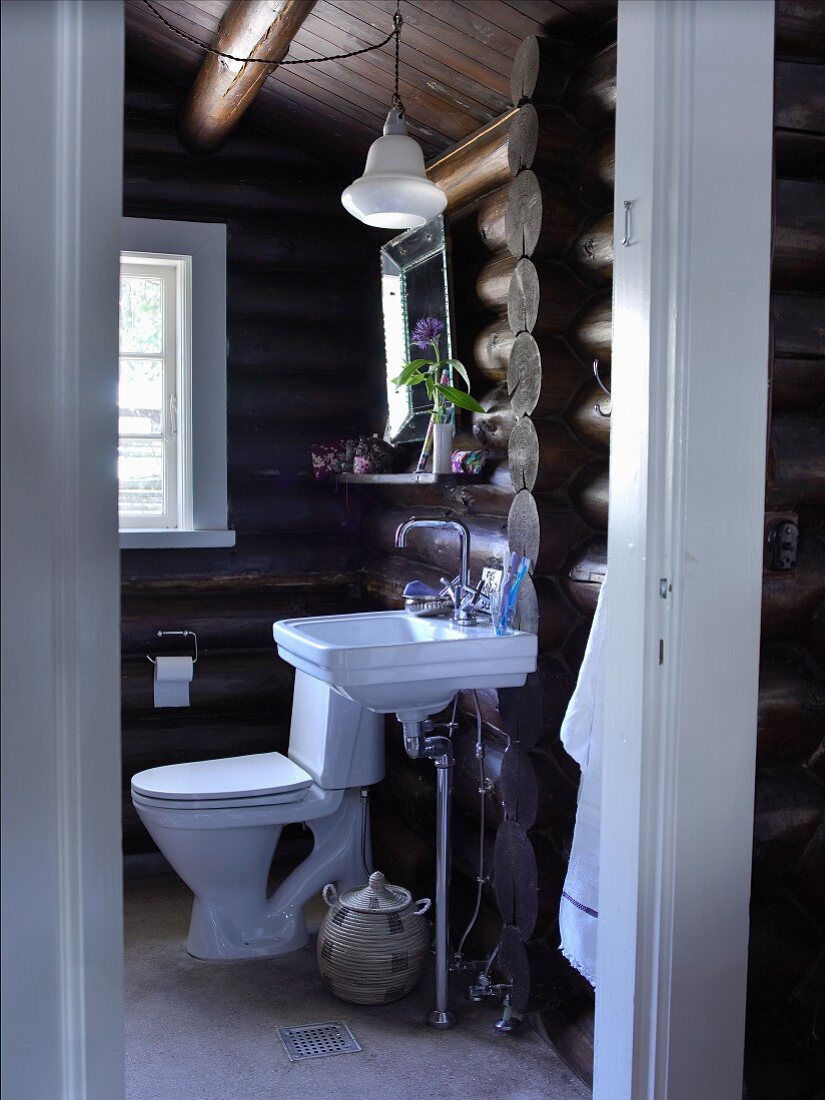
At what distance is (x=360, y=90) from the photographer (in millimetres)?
3178

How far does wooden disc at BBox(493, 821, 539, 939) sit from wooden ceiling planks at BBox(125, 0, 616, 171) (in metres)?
1.89

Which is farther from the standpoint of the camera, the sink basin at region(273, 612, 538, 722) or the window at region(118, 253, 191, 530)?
the window at region(118, 253, 191, 530)

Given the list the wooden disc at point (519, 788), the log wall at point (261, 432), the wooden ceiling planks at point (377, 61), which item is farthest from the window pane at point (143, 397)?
the wooden disc at point (519, 788)

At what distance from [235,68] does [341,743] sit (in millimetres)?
1989

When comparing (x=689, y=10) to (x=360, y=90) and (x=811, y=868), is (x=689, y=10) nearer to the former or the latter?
(x=811, y=868)

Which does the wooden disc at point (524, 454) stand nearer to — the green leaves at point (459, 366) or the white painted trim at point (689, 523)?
the green leaves at point (459, 366)

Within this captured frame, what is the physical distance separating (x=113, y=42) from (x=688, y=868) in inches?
52.2

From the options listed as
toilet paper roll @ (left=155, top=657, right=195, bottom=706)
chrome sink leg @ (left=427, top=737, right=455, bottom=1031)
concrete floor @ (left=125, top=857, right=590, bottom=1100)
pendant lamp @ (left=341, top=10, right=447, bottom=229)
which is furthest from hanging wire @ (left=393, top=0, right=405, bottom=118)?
concrete floor @ (left=125, top=857, right=590, bottom=1100)

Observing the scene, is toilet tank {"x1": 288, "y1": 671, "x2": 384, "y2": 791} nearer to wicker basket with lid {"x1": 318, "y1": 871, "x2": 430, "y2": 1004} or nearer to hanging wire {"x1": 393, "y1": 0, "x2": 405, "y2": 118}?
wicker basket with lid {"x1": 318, "y1": 871, "x2": 430, "y2": 1004}

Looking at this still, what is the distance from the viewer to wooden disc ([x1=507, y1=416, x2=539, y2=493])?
2.54m

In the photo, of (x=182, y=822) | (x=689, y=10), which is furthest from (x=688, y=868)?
(x=182, y=822)

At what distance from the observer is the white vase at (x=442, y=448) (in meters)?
2.89

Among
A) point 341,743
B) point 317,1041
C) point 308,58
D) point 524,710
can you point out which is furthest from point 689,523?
point 308,58

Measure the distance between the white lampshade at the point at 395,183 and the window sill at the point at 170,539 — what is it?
4.95ft
